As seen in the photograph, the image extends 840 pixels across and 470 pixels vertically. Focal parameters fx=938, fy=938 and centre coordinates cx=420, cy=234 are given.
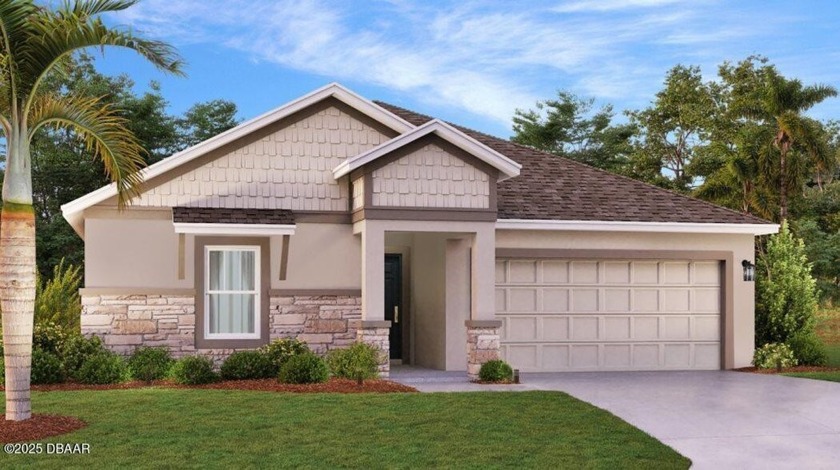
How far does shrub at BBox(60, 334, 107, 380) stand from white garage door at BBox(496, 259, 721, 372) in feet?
24.3

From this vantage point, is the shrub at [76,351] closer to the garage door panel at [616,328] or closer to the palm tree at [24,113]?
the palm tree at [24,113]

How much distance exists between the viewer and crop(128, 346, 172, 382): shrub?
15586 millimetres

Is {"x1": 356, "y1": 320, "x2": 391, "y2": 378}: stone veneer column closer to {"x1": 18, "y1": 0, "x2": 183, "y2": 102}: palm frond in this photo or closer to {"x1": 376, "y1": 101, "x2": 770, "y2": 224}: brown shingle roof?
{"x1": 376, "y1": 101, "x2": 770, "y2": 224}: brown shingle roof

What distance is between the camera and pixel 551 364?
1848cm

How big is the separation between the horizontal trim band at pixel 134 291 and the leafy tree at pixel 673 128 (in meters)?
30.5

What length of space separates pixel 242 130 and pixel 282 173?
1084mm

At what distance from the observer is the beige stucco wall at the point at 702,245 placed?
60.5 feet

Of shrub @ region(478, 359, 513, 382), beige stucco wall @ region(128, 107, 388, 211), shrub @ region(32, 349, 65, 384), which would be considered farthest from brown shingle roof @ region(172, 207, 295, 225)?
shrub @ region(478, 359, 513, 382)

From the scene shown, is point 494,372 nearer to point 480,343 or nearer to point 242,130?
point 480,343

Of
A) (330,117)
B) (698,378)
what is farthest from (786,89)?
(330,117)

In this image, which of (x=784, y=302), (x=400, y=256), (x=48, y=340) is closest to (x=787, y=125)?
(x=784, y=302)

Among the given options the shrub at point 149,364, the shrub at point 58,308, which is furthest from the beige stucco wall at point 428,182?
the shrub at point 58,308

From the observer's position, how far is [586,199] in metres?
19.6

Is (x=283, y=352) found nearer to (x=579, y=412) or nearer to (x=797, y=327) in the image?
(x=579, y=412)
